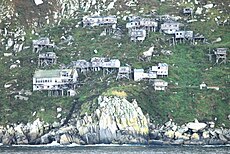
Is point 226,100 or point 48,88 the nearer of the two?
point 226,100

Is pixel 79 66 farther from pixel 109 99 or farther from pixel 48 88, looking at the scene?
pixel 109 99

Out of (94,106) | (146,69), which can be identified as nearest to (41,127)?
(94,106)

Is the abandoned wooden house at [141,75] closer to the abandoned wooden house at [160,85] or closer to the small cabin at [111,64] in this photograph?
the abandoned wooden house at [160,85]

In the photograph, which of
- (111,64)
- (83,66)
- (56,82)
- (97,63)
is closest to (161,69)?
(111,64)

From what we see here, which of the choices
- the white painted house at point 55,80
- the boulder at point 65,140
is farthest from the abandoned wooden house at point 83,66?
the boulder at point 65,140

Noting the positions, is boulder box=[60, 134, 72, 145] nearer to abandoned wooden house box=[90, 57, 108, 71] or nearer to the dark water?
the dark water

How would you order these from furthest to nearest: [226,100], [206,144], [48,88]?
[48,88], [226,100], [206,144]

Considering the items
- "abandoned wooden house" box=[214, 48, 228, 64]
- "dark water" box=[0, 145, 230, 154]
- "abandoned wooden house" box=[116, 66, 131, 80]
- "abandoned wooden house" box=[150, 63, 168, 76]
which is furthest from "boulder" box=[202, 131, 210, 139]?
"abandoned wooden house" box=[214, 48, 228, 64]
